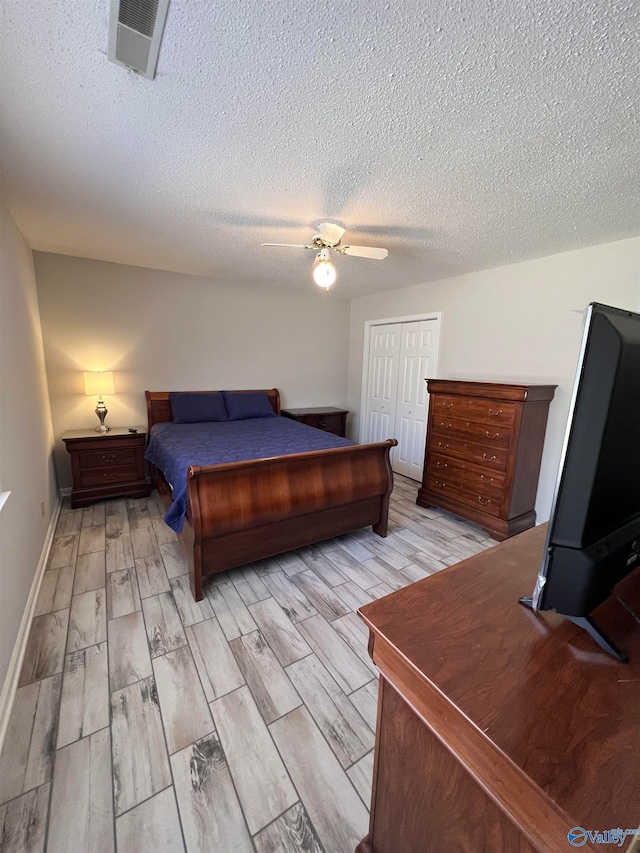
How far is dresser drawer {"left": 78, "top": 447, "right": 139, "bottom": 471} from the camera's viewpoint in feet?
10.7

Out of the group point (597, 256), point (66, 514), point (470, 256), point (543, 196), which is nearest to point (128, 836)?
point (66, 514)

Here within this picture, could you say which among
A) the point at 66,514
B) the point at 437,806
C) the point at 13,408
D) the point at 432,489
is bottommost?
the point at 66,514

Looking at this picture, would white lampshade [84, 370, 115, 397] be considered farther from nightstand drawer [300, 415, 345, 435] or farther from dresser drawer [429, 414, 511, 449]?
dresser drawer [429, 414, 511, 449]

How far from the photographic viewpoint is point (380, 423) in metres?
4.90

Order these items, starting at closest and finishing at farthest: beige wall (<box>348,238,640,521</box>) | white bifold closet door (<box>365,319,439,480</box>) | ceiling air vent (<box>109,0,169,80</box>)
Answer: ceiling air vent (<box>109,0,169,80</box>) < beige wall (<box>348,238,640,521</box>) < white bifold closet door (<box>365,319,439,480</box>)

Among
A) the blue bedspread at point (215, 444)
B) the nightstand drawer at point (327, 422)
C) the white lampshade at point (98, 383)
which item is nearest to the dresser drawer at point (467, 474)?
the blue bedspread at point (215, 444)

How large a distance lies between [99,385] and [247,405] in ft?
5.03

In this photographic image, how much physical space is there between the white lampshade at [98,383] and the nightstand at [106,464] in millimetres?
415

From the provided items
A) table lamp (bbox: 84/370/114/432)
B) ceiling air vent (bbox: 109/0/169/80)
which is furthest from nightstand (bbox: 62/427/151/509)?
ceiling air vent (bbox: 109/0/169/80)

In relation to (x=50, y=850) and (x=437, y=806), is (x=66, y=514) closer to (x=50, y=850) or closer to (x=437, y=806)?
(x=50, y=850)

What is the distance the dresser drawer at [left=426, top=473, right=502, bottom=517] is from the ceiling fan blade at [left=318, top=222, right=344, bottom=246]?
2.29 meters

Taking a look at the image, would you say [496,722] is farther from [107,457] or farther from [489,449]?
[107,457]

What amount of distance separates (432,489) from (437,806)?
9.42ft

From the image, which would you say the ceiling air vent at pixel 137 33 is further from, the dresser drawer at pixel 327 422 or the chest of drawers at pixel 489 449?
the dresser drawer at pixel 327 422
